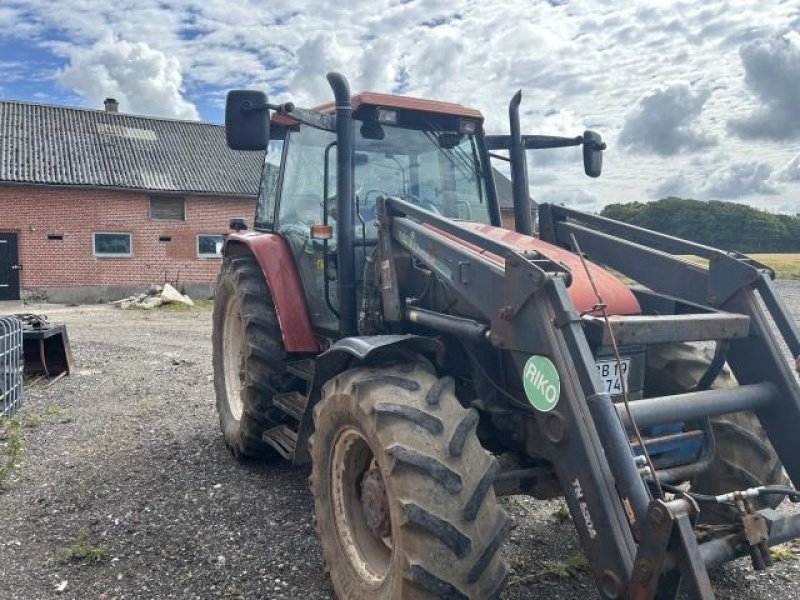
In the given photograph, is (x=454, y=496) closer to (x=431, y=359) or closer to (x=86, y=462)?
(x=431, y=359)

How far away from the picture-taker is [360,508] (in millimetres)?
3428

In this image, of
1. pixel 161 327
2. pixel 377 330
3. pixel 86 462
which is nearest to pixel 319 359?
pixel 377 330

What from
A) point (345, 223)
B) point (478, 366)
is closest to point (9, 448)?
point (345, 223)

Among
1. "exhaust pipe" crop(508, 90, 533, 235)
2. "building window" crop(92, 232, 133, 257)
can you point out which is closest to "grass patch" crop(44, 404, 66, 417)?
"exhaust pipe" crop(508, 90, 533, 235)

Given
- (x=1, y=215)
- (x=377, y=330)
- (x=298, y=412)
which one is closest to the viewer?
(x=377, y=330)

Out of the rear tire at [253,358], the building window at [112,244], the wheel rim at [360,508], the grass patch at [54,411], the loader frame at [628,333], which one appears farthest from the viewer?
the building window at [112,244]

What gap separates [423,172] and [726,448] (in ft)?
7.91

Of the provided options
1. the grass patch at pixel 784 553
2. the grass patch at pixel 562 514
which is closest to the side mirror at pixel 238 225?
the grass patch at pixel 562 514

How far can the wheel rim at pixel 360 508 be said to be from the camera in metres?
3.17

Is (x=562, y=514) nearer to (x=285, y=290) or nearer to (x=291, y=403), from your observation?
(x=291, y=403)

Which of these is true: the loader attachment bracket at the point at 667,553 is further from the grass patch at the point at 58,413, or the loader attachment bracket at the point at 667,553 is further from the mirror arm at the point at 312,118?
the grass patch at the point at 58,413

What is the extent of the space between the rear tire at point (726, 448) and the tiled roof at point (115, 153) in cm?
2116

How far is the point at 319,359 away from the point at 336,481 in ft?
2.07

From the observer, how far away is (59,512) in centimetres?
454
